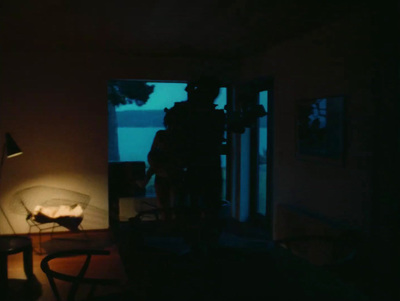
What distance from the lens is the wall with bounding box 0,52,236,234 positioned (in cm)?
528

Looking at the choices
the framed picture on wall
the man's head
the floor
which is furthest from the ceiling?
the floor

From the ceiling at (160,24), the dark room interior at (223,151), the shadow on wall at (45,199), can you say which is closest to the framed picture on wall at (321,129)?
the dark room interior at (223,151)

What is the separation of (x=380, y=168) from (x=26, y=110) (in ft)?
13.5

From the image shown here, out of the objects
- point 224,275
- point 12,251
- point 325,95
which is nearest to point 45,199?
point 12,251

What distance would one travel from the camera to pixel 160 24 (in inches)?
154

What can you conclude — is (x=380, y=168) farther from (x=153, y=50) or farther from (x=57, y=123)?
(x=57, y=123)

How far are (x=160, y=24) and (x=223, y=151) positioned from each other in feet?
6.50

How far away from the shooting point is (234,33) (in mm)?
4320

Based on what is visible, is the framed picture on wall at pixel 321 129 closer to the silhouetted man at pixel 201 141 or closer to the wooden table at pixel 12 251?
the silhouetted man at pixel 201 141

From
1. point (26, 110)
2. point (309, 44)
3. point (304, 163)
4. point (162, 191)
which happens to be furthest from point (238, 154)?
point (26, 110)

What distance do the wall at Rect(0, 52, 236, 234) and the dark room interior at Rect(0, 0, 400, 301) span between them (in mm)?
16

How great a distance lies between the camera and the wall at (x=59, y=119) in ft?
17.3

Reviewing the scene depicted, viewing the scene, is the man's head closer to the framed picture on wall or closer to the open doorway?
the framed picture on wall

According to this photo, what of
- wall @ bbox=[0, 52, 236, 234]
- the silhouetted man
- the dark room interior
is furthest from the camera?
wall @ bbox=[0, 52, 236, 234]
